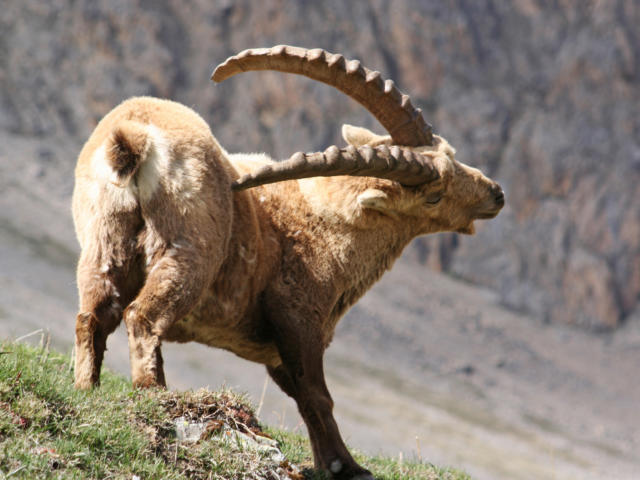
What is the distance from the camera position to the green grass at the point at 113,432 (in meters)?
4.56

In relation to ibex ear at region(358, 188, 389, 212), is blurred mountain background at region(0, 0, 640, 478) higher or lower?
higher

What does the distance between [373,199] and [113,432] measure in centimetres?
321

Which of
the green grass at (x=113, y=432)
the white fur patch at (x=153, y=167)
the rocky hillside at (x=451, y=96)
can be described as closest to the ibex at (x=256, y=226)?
the white fur patch at (x=153, y=167)

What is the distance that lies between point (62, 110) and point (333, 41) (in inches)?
756

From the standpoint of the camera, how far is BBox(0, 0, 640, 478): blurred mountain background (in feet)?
158

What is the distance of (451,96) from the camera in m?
55.9

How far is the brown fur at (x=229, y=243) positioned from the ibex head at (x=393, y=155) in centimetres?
2

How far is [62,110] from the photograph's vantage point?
54.3 meters

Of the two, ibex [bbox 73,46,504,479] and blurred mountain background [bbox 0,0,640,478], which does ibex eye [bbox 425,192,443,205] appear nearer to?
ibex [bbox 73,46,504,479]

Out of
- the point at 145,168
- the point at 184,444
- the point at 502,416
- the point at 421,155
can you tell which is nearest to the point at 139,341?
the point at 184,444

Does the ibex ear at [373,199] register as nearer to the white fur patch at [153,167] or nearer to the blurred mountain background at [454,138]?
the white fur patch at [153,167]

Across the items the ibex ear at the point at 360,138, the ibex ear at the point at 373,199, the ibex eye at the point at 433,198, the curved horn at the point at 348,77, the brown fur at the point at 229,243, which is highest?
the curved horn at the point at 348,77

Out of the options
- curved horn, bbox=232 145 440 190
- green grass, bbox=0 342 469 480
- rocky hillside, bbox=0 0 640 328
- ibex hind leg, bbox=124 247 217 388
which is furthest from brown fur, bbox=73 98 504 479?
rocky hillside, bbox=0 0 640 328

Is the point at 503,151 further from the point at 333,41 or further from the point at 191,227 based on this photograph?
the point at 191,227
